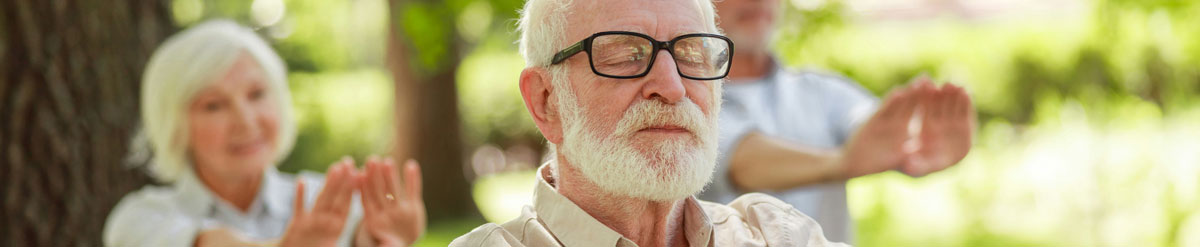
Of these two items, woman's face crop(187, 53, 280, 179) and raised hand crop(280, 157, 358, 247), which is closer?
raised hand crop(280, 157, 358, 247)

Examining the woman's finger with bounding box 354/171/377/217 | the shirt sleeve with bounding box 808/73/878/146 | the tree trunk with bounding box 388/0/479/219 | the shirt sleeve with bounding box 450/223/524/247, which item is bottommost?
the tree trunk with bounding box 388/0/479/219

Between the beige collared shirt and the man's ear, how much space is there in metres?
0.10

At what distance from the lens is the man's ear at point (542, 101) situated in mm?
2105

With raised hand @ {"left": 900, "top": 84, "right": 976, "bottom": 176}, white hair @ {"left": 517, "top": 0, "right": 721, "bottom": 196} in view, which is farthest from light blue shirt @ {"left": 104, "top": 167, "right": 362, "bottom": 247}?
raised hand @ {"left": 900, "top": 84, "right": 976, "bottom": 176}

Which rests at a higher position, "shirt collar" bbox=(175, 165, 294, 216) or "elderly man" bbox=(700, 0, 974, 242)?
"elderly man" bbox=(700, 0, 974, 242)

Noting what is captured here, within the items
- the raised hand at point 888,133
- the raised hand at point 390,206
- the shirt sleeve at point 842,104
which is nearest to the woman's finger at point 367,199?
the raised hand at point 390,206

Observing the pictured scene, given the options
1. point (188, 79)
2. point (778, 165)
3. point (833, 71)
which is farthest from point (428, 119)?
point (778, 165)

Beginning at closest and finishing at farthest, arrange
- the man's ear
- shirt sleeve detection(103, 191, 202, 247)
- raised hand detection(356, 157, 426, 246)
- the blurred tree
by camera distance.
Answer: the man's ear < raised hand detection(356, 157, 426, 246) < shirt sleeve detection(103, 191, 202, 247) < the blurred tree

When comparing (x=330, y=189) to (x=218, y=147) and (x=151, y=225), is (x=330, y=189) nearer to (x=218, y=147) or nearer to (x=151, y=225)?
(x=218, y=147)

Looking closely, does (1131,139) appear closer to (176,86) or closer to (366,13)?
(176,86)

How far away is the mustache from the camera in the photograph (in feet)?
6.44

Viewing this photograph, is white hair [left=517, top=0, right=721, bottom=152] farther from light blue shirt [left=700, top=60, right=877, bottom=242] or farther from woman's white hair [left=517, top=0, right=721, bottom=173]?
light blue shirt [left=700, top=60, right=877, bottom=242]

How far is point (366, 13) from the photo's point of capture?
22047mm

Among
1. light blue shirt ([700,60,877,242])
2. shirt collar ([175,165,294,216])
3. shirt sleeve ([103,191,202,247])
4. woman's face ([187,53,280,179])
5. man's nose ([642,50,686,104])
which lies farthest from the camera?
light blue shirt ([700,60,877,242])
